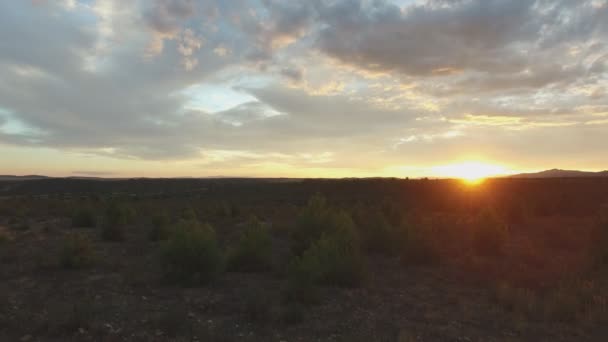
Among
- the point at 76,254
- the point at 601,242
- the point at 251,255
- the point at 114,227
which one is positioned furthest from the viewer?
the point at 114,227

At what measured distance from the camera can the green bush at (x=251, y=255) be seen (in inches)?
532

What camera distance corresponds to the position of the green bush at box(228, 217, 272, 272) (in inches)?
532

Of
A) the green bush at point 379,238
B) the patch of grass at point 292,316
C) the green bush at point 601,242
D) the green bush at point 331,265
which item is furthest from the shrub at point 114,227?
the green bush at point 601,242

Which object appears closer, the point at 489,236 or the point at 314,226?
the point at 314,226

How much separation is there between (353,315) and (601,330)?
16.5 feet

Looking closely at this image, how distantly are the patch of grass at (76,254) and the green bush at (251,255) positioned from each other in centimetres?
489

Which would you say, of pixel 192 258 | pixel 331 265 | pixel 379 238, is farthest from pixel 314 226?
pixel 192 258

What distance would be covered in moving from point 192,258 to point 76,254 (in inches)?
197

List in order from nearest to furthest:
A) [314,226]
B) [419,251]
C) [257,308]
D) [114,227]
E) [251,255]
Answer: [257,308], [251,255], [419,251], [314,226], [114,227]

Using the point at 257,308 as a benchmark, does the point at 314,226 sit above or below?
above

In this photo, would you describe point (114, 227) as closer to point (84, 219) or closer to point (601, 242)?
point (84, 219)

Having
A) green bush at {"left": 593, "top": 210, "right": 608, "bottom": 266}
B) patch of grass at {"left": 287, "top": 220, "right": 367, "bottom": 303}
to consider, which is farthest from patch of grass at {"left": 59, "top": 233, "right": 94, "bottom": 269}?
green bush at {"left": 593, "top": 210, "right": 608, "bottom": 266}

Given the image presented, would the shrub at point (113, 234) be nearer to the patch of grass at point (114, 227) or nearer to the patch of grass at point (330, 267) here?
the patch of grass at point (114, 227)

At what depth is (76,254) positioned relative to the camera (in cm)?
1373
